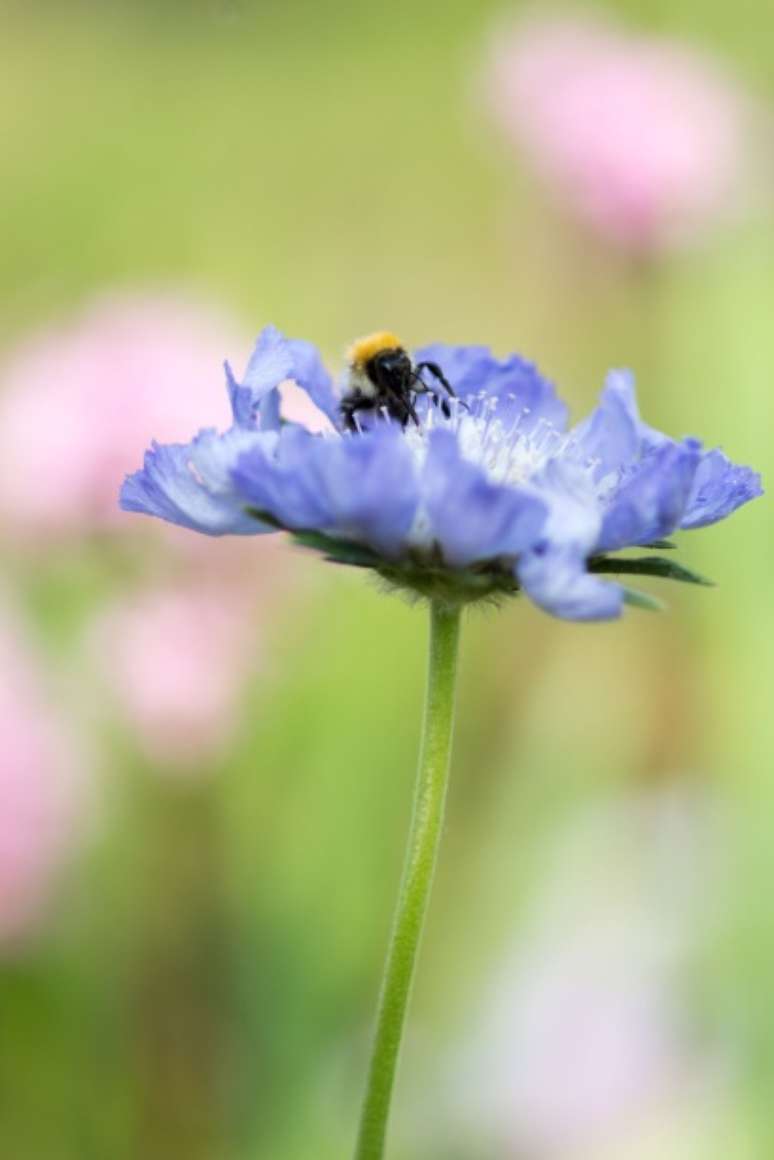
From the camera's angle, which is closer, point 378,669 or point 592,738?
point 592,738

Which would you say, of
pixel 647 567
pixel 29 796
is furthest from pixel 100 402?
pixel 647 567

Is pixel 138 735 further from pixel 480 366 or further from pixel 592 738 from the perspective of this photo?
pixel 480 366

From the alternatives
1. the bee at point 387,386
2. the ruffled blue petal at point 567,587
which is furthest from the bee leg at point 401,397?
the ruffled blue petal at point 567,587

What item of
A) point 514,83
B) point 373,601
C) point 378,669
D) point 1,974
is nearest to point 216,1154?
point 1,974

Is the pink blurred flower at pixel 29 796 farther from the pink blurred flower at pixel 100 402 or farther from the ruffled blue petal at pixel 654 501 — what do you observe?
the ruffled blue petal at pixel 654 501

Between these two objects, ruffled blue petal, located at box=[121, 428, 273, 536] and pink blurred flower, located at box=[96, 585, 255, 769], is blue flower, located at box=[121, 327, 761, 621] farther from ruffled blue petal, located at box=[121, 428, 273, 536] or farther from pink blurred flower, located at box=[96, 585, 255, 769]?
pink blurred flower, located at box=[96, 585, 255, 769]

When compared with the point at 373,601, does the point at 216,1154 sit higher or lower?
lower

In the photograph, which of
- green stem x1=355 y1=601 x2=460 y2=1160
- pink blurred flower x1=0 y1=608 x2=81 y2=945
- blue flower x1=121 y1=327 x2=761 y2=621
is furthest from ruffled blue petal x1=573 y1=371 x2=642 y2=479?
pink blurred flower x1=0 y1=608 x2=81 y2=945

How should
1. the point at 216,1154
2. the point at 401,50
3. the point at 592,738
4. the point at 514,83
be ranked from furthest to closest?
1. the point at 401,50
2. the point at 514,83
3. the point at 592,738
4. the point at 216,1154

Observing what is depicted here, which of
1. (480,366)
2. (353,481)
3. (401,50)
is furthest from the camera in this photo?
(401,50)
